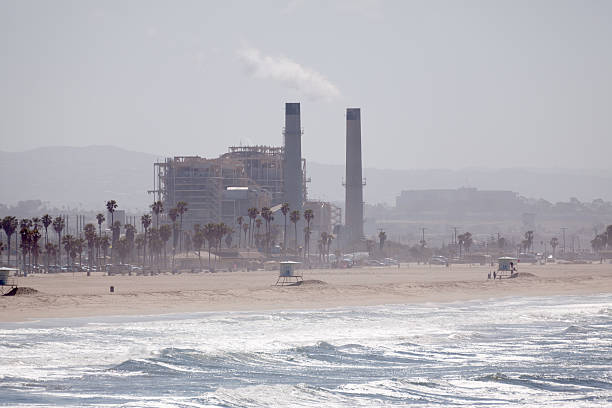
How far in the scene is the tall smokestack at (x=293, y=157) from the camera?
6004 inches

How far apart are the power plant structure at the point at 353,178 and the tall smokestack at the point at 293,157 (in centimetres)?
975

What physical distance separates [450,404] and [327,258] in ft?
397

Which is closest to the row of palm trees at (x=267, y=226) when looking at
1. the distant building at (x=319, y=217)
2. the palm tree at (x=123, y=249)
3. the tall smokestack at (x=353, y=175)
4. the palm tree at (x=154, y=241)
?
the palm tree at (x=154, y=241)

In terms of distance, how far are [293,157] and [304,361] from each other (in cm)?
12623

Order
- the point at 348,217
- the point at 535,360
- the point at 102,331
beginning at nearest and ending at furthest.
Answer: the point at 535,360, the point at 102,331, the point at 348,217

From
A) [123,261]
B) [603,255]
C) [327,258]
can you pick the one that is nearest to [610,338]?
[123,261]

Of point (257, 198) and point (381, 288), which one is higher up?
point (257, 198)

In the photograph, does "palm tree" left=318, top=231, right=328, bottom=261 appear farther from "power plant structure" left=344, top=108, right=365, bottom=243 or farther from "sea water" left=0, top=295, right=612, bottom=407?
"sea water" left=0, top=295, right=612, bottom=407

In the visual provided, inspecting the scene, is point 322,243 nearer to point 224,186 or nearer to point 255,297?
point 224,186

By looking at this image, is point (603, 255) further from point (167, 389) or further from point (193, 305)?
point (167, 389)

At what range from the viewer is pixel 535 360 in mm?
28859

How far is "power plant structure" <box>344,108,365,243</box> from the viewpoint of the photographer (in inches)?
6319

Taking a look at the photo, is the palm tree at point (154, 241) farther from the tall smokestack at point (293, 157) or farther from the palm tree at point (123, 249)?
the tall smokestack at point (293, 157)

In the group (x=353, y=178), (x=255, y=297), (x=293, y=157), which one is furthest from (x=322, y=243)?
(x=255, y=297)
